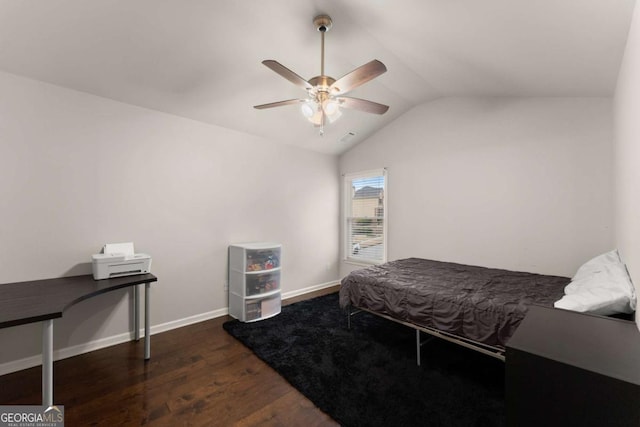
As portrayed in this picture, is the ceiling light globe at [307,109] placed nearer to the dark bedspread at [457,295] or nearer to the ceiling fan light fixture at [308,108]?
the ceiling fan light fixture at [308,108]

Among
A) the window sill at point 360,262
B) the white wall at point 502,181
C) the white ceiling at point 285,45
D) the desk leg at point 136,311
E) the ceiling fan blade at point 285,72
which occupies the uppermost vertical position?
the white ceiling at point 285,45

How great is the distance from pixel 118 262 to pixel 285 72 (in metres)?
2.18

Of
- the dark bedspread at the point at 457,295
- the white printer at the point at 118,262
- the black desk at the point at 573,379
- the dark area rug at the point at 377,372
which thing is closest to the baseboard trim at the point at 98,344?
the dark area rug at the point at 377,372

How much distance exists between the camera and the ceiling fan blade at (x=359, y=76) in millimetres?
1804

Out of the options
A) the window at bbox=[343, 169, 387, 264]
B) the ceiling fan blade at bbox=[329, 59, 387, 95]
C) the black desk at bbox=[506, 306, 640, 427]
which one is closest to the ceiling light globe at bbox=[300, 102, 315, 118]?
the ceiling fan blade at bbox=[329, 59, 387, 95]

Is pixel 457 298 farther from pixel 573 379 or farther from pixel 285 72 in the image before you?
pixel 285 72

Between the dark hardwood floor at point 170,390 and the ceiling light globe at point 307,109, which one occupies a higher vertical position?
the ceiling light globe at point 307,109

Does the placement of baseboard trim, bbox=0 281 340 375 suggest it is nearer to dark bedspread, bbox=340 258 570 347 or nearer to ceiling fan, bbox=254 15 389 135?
dark bedspread, bbox=340 258 570 347

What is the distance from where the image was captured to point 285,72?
1906mm

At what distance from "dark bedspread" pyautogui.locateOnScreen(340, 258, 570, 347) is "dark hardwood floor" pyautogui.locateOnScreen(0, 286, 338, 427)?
1097 mm

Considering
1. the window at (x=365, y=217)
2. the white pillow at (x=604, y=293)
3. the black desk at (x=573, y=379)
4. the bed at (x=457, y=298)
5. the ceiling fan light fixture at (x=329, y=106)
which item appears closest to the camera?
the black desk at (x=573, y=379)

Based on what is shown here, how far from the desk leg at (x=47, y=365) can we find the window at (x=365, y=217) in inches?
152

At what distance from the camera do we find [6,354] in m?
2.17

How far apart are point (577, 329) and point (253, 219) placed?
132 inches
